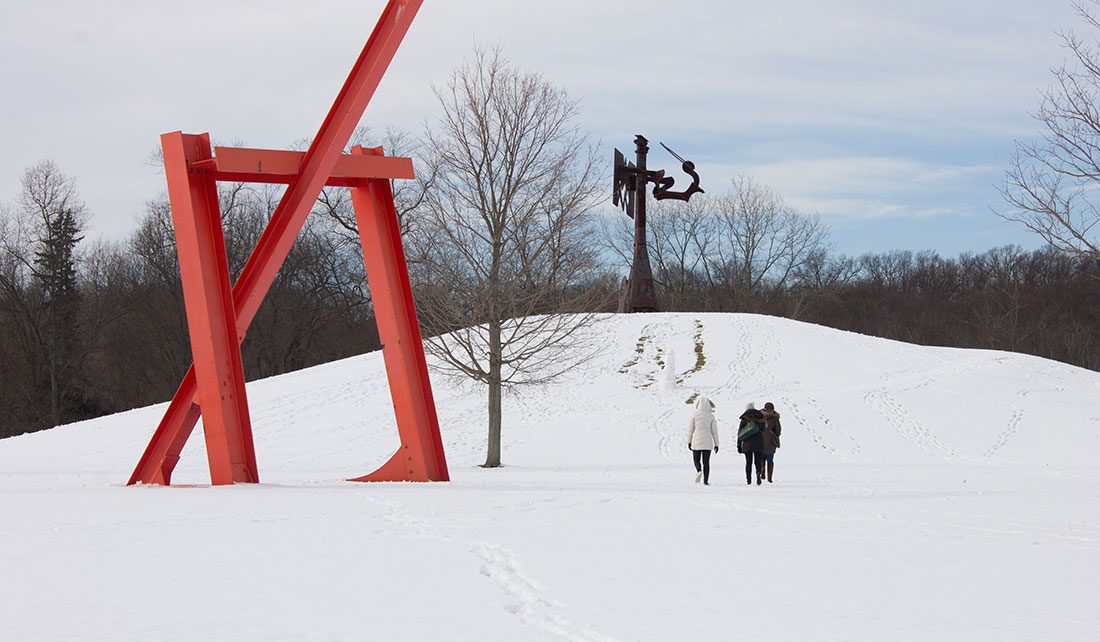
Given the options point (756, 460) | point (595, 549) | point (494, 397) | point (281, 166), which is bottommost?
point (756, 460)

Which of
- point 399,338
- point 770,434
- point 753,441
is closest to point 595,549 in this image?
point 399,338

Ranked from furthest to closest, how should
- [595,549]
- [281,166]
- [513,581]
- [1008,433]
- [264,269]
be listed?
[1008,433] < [264,269] < [281,166] < [595,549] < [513,581]

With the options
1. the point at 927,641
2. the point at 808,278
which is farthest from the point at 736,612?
the point at 808,278

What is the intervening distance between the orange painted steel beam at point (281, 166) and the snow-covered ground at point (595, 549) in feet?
12.4

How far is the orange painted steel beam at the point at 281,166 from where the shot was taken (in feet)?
41.3

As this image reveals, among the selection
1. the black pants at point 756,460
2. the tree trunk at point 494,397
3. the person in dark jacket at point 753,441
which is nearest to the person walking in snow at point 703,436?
the person in dark jacket at point 753,441

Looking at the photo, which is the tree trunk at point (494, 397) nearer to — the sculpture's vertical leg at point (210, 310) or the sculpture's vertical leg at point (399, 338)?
the sculpture's vertical leg at point (399, 338)

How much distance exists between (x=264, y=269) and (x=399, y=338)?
191cm

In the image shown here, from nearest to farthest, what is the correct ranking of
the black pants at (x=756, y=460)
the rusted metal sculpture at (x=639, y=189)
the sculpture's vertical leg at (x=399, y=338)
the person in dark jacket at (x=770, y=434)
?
1. the sculpture's vertical leg at (x=399, y=338)
2. the black pants at (x=756, y=460)
3. the person in dark jacket at (x=770, y=434)
4. the rusted metal sculpture at (x=639, y=189)

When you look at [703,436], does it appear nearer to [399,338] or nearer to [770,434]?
[770,434]

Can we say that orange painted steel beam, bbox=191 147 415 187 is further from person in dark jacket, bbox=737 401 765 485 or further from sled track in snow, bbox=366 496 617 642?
person in dark jacket, bbox=737 401 765 485

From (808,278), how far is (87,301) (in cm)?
4192

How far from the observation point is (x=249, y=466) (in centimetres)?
1286

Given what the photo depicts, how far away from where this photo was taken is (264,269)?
13.3m
